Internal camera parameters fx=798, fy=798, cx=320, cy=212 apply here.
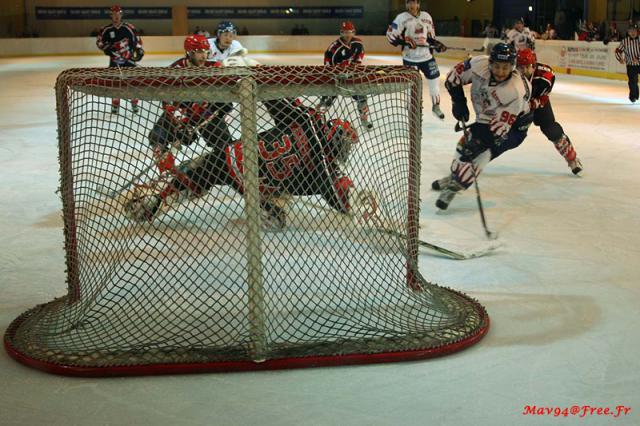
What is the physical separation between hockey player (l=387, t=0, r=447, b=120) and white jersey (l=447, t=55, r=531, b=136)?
4.02 metres

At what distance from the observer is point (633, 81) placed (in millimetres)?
10172

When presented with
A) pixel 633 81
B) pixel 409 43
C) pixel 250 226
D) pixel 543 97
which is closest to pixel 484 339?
pixel 250 226

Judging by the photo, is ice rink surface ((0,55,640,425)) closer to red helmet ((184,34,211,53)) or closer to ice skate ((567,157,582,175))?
ice skate ((567,157,582,175))

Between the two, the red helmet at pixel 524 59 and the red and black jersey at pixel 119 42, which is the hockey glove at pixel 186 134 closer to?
the red helmet at pixel 524 59

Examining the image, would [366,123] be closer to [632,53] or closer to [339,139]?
[339,139]

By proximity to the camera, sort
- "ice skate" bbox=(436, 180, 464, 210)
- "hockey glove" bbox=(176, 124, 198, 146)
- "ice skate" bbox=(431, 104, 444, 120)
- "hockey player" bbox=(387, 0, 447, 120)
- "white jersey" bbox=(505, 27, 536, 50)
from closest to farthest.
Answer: "hockey glove" bbox=(176, 124, 198, 146), "ice skate" bbox=(436, 180, 464, 210), "ice skate" bbox=(431, 104, 444, 120), "hockey player" bbox=(387, 0, 447, 120), "white jersey" bbox=(505, 27, 536, 50)

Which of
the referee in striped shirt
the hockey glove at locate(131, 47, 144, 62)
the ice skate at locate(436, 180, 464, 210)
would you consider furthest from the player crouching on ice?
the referee in striped shirt

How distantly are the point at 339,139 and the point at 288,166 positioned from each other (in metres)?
0.23

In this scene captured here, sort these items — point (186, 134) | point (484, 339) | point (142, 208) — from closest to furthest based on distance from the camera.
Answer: point (484, 339)
point (186, 134)
point (142, 208)

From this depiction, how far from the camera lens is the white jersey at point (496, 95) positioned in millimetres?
4328

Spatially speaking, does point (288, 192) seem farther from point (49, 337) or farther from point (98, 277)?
point (49, 337)

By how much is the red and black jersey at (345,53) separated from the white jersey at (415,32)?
3.88 ft

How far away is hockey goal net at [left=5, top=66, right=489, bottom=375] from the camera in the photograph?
2428mm

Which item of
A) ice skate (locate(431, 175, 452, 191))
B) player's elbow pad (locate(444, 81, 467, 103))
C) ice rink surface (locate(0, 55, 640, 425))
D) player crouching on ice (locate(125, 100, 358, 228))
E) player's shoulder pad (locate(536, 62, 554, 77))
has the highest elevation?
player's shoulder pad (locate(536, 62, 554, 77))
